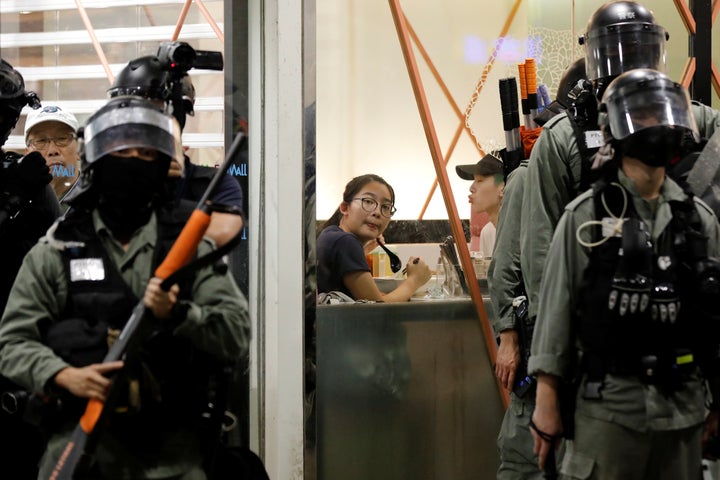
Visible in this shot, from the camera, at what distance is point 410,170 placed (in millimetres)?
4328

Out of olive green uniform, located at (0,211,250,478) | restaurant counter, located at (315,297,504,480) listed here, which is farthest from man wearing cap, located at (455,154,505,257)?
olive green uniform, located at (0,211,250,478)

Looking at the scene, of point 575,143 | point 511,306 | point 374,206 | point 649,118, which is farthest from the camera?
point 374,206

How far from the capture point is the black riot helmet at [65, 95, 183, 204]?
94.1 inches

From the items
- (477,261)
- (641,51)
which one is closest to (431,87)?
(477,261)

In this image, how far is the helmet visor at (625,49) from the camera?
127 inches

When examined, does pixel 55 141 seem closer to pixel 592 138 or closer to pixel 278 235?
pixel 278 235

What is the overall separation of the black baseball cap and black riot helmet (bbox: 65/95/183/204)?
7.07 ft

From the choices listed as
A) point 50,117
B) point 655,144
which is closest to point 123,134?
point 655,144

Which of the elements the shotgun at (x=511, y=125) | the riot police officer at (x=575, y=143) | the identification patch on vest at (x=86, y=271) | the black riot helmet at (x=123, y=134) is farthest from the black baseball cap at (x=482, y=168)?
the identification patch on vest at (x=86, y=271)

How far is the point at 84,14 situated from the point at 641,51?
2.53 m

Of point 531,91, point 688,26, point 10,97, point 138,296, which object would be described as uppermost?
point 688,26

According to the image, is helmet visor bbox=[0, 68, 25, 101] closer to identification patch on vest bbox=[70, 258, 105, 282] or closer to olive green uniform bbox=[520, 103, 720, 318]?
identification patch on vest bbox=[70, 258, 105, 282]

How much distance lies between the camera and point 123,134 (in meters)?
2.39

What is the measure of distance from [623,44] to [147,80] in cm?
152
